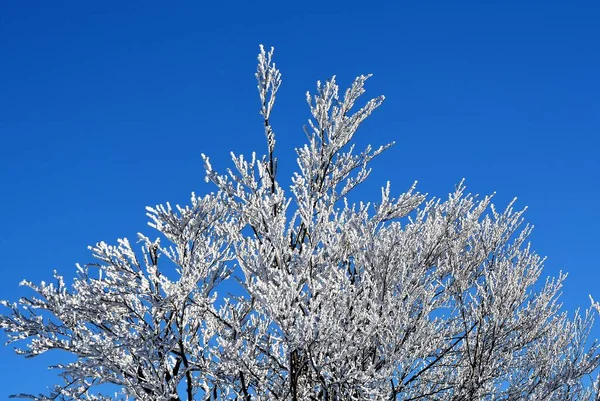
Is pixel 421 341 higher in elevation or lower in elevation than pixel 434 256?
lower

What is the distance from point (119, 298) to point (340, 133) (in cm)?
310

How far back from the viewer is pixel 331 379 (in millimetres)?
5621

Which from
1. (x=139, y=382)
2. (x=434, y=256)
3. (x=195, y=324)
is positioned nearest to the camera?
(x=139, y=382)

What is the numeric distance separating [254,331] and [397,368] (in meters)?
1.57

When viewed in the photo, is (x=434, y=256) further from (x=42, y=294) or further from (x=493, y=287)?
(x=42, y=294)

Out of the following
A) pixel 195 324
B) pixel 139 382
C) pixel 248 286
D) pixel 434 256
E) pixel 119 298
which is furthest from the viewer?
pixel 434 256

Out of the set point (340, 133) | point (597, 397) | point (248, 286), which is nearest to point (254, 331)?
point (248, 286)

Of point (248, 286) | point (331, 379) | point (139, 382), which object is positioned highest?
point (248, 286)

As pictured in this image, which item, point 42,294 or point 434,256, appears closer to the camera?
point 42,294

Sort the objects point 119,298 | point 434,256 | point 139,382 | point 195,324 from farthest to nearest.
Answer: point 434,256 → point 195,324 → point 119,298 → point 139,382

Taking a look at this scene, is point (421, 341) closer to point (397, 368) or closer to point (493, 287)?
point (397, 368)

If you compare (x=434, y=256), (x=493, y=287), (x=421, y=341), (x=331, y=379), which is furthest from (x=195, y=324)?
(x=493, y=287)

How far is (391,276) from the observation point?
20.7 feet

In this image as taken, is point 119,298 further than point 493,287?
No
